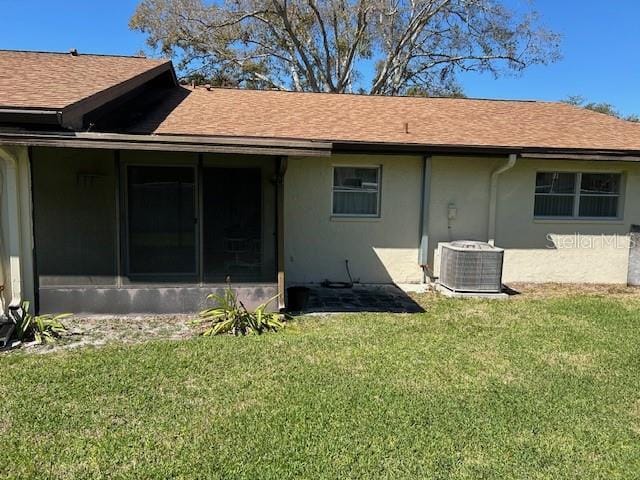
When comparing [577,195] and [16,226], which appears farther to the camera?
[577,195]

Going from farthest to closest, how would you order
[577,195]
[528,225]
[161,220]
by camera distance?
[577,195] → [528,225] → [161,220]

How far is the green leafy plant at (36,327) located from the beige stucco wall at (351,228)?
13.7 feet

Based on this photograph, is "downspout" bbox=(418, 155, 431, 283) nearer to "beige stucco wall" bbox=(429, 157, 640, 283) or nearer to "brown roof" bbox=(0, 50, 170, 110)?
"beige stucco wall" bbox=(429, 157, 640, 283)

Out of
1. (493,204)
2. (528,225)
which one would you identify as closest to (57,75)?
(493,204)

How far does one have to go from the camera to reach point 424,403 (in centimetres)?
411

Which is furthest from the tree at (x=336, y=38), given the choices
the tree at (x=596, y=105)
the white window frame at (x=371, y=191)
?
the white window frame at (x=371, y=191)

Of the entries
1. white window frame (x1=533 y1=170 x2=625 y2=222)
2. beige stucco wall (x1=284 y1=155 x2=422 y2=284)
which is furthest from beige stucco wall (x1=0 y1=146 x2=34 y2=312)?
white window frame (x1=533 y1=170 x2=625 y2=222)

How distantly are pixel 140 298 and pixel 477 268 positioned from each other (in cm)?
550

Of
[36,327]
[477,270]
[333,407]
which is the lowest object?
[333,407]

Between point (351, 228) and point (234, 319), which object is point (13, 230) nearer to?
point (234, 319)

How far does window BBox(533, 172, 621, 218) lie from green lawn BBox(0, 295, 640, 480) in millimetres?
4009

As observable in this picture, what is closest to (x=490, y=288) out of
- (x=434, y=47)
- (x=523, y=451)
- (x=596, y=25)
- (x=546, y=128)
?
(x=546, y=128)

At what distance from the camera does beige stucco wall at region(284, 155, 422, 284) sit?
9133 mm

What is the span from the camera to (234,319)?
6.28m
